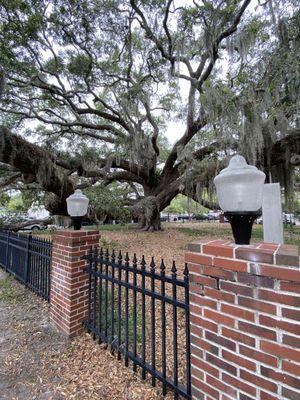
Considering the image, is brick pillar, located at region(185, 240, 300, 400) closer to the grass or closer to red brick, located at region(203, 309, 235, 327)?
red brick, located at region(203, 309, 235, 327)

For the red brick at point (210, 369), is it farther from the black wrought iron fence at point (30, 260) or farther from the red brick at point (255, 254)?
the black wrought iron fence at point (30, 260)

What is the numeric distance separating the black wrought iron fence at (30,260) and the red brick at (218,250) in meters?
2.86

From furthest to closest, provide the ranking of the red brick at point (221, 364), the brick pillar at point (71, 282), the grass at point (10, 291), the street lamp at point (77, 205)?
the grass at point (10, 291)
the street lamp at point (77, 205)
the brick pillar at point (71, 282)
the red brick at point (221, 364)

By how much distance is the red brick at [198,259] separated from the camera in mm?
1566

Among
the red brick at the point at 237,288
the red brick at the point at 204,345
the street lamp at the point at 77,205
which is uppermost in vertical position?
the street lamp at the point at 77,205

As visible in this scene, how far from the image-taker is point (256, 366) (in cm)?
133

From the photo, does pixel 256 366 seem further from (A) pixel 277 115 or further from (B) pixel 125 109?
(B) pixel 125 109

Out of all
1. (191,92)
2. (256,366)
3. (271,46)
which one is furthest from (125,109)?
(256,366)

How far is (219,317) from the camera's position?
4.92 ft

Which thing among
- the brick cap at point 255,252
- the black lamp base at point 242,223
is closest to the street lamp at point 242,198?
the black lamp base at point 242,223

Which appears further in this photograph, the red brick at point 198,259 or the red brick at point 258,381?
the red brick at point 198,259

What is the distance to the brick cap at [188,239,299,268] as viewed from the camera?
1.23 metres

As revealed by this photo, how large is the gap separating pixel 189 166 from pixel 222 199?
6379mm

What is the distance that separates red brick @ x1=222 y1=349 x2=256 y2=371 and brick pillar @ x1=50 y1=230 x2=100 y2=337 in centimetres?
198
